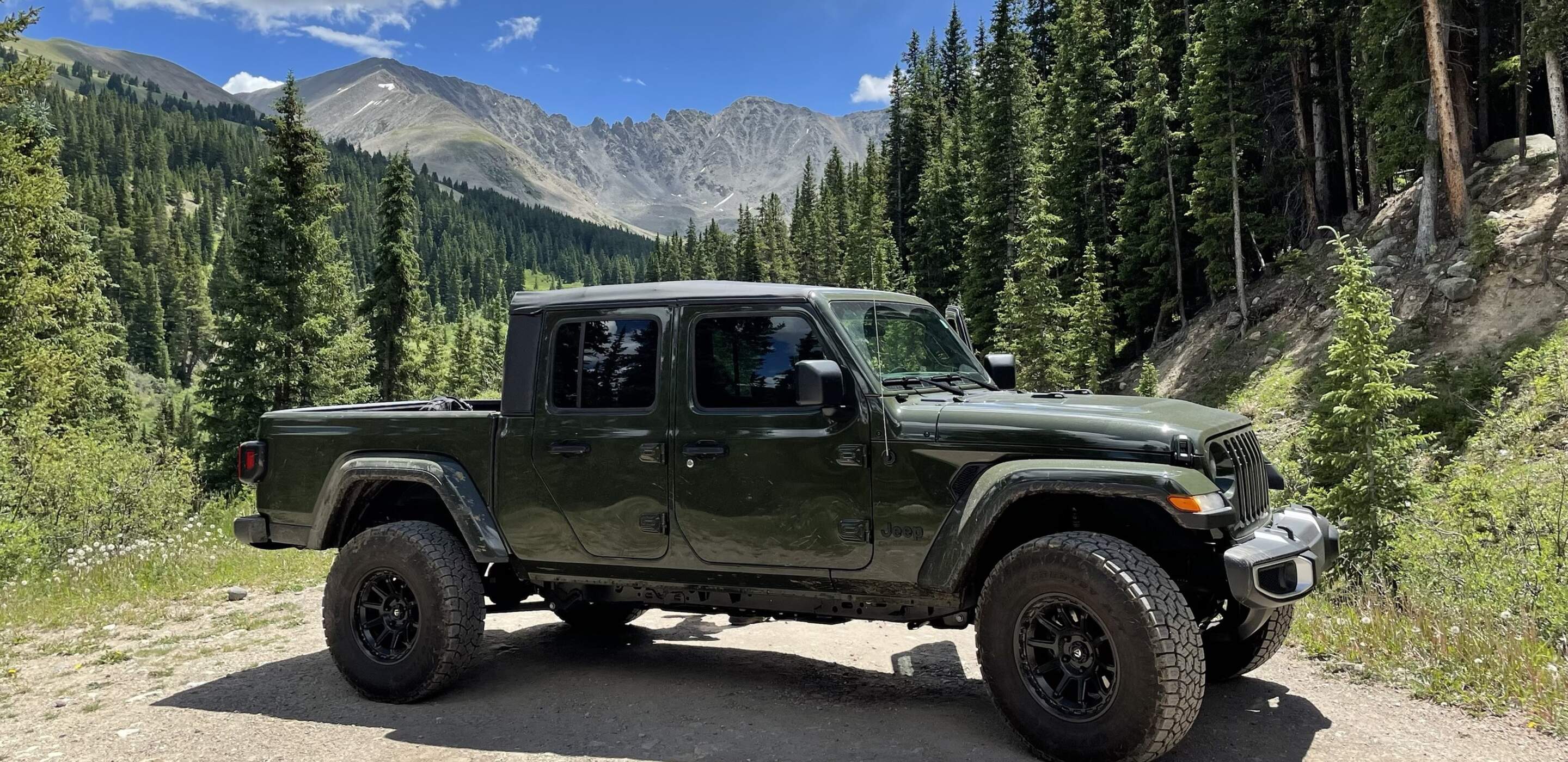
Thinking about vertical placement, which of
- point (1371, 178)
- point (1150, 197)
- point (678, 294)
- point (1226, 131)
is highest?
point (1226, 131)

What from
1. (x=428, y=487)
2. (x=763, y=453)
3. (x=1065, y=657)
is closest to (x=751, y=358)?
(x=763, y=453)

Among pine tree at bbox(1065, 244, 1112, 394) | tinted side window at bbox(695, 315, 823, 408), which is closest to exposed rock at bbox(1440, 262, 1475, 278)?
pine tree at bbox(1065, 244, 1112, 394)

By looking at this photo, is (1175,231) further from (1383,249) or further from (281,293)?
(281,293)

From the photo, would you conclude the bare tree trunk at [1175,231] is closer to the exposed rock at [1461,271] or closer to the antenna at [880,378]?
the exposed rock at [1461,271]

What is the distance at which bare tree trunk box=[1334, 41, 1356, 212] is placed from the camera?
102ft

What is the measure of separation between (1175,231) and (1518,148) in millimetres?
11192

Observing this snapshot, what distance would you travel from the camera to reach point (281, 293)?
29.2 meters

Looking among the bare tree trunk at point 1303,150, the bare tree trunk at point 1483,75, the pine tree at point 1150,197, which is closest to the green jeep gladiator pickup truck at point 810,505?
the bare tree trunk at point 1483,75

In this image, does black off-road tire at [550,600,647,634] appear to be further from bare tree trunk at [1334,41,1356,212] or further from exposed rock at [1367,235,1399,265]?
bare tree trunk at [1334,41,1356,212]

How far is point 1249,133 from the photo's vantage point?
105 ft

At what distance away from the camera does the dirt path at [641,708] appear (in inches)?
189

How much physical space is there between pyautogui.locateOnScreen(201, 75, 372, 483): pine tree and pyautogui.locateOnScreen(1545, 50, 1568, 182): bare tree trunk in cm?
3257

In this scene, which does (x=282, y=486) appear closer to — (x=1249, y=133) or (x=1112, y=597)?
(x=1112, y=597)

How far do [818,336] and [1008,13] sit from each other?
174 ft
